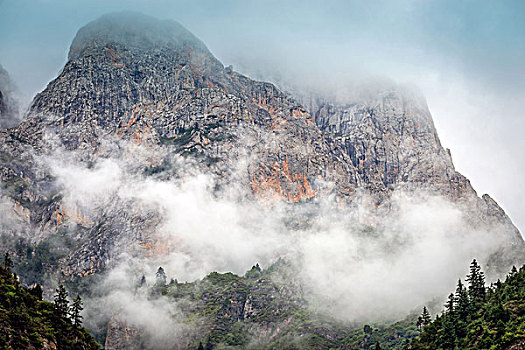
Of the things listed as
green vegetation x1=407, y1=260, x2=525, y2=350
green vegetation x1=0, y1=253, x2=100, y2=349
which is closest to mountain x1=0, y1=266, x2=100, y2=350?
green vegetation x1=0, y1=253, x2=100, y2=349

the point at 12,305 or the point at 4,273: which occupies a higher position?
the point at 4,273

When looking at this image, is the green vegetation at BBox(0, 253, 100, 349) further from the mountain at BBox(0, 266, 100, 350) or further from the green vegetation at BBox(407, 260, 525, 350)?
the green vegetation at BBox(407, 260, 525, 350)

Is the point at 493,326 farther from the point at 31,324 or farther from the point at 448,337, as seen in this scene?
the point at 31,324

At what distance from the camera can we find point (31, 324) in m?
140

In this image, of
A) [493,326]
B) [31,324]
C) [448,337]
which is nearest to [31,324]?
[31,324]

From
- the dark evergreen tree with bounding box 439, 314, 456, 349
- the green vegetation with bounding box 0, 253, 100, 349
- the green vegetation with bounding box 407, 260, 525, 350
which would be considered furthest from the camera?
the dark evergreen tree with bounding box 439, 314, 456, 349

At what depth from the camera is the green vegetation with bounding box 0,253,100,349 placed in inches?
5118

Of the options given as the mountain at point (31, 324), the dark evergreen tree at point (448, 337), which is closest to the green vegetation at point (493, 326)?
the dark evergreen tree at point (448, 337)

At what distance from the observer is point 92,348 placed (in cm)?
16488

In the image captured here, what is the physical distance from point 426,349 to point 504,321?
3233 cm

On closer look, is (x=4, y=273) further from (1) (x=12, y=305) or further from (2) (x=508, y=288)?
(2) (x=508, y=288)

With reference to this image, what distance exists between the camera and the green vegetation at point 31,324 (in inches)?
5118

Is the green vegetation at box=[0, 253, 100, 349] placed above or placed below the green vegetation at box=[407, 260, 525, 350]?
above

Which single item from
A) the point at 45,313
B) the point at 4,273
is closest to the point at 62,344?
the point at 45,313
